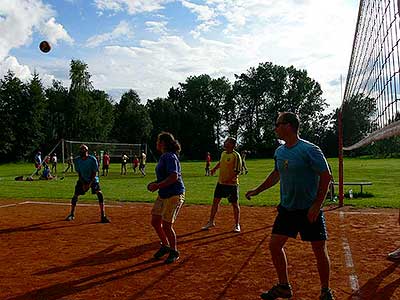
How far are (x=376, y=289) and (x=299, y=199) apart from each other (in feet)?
5.17

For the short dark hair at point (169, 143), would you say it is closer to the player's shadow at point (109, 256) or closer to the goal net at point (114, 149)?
the player's shadow at point (109, 256)

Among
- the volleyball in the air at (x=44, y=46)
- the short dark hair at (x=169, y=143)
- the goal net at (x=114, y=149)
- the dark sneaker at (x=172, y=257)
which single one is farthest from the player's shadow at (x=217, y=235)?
the goal net at (x=114, y=149)

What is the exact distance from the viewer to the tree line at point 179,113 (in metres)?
69.2

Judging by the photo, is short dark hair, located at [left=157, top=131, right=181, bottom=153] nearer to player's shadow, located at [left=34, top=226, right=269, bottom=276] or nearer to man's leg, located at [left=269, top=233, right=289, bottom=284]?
player's shadow, located at [left=34, top=226, right=269, bottom=276]

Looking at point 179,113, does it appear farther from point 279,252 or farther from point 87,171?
point 279,252

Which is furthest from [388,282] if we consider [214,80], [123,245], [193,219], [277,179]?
[214,80]

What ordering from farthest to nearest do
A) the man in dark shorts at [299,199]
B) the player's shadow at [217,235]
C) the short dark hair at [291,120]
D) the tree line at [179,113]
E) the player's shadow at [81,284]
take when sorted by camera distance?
the tree line at [179,113]
the player's shadow at [217,235]
the player's shadow at [81,284]
the short dark hair at [291,120]
the man in dark shorts at [299,199]

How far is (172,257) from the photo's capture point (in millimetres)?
6617

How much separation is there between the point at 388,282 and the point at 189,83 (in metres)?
88.3

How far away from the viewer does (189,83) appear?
3642 inches

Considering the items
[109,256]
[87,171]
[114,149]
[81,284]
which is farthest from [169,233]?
[114,149]

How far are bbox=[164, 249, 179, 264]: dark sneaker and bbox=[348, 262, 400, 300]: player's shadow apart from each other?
2.54 meters

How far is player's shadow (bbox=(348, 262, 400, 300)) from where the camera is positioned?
5.04 m

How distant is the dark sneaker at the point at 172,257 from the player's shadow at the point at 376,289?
100 inches
